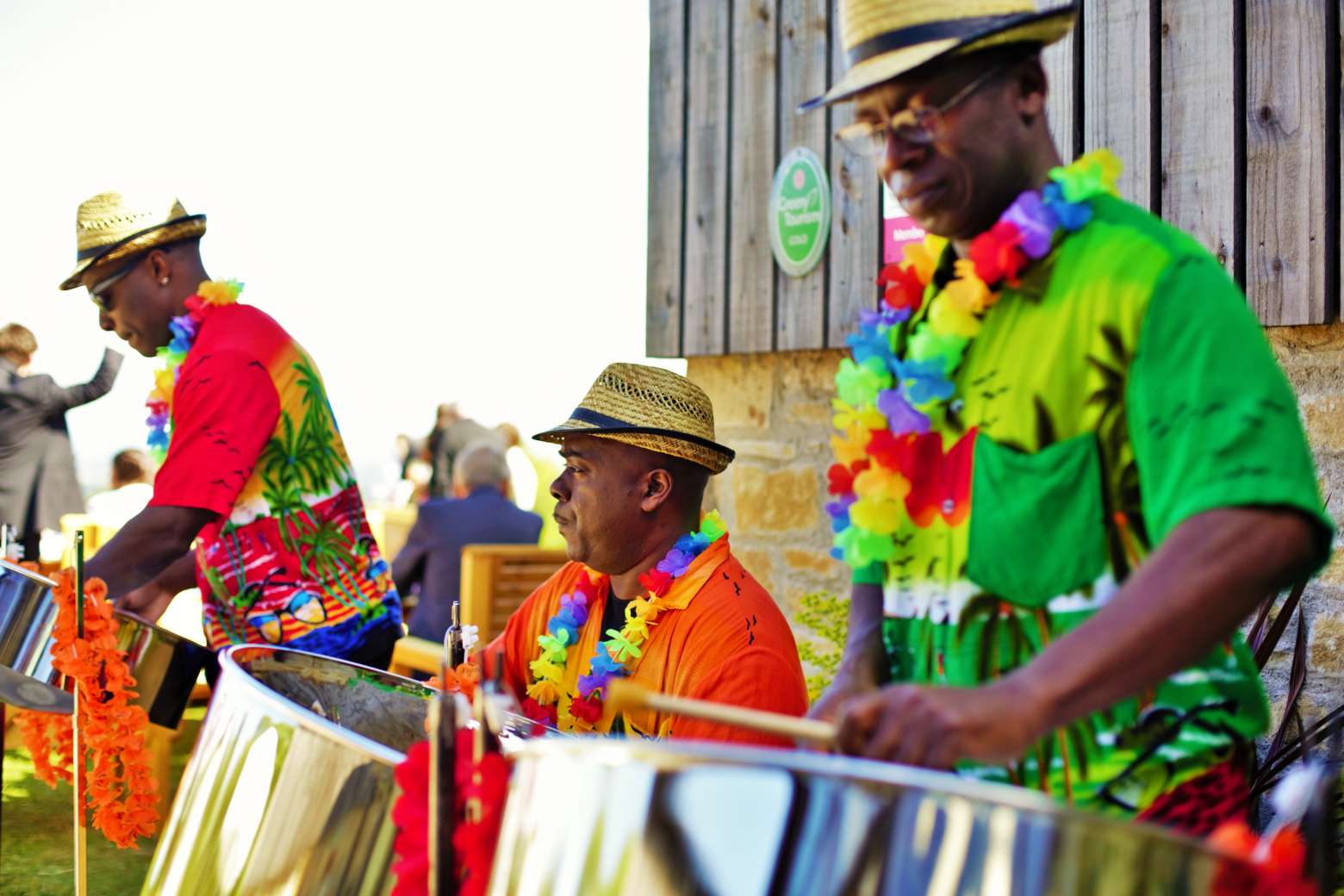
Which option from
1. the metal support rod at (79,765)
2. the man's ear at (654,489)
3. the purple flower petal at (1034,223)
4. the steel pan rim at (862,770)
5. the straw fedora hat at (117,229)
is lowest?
the metal support rod at (79,765)

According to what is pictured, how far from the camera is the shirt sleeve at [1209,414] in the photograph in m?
0.94

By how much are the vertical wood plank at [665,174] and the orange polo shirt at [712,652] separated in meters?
1.59

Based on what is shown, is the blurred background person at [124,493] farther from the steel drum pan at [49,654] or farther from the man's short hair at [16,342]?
the steel drum pan at [49,654]

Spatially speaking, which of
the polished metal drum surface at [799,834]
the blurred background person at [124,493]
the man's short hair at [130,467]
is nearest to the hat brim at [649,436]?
the polished metal drum surface at [799,834]

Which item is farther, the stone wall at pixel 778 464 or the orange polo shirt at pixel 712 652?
the stone wall at pixel 778 464

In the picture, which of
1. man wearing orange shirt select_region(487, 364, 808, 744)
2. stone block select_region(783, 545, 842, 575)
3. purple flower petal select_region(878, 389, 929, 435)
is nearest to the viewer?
purple flower petal select_region(878, 389, 929, 435)

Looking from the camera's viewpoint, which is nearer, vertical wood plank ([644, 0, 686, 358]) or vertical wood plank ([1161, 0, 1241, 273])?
vertical wood plank ([1161, 0, 1241, 273])

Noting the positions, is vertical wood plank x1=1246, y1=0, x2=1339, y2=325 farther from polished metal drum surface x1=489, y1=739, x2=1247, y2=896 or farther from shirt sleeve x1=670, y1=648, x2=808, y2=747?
polished metal drum surface x1=489, y1=739, x2=1247, y2=896

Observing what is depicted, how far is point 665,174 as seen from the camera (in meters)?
3.83

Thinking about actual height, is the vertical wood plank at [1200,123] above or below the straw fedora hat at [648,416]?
above

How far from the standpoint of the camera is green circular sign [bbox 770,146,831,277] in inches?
132

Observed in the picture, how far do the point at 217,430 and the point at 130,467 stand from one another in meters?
4.15

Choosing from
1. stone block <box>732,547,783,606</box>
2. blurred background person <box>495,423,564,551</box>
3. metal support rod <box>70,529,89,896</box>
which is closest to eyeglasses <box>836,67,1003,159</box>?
metal support rod <box>70,529,89,896</box>

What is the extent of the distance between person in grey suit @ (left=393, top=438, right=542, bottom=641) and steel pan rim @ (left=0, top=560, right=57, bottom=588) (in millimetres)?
2086
